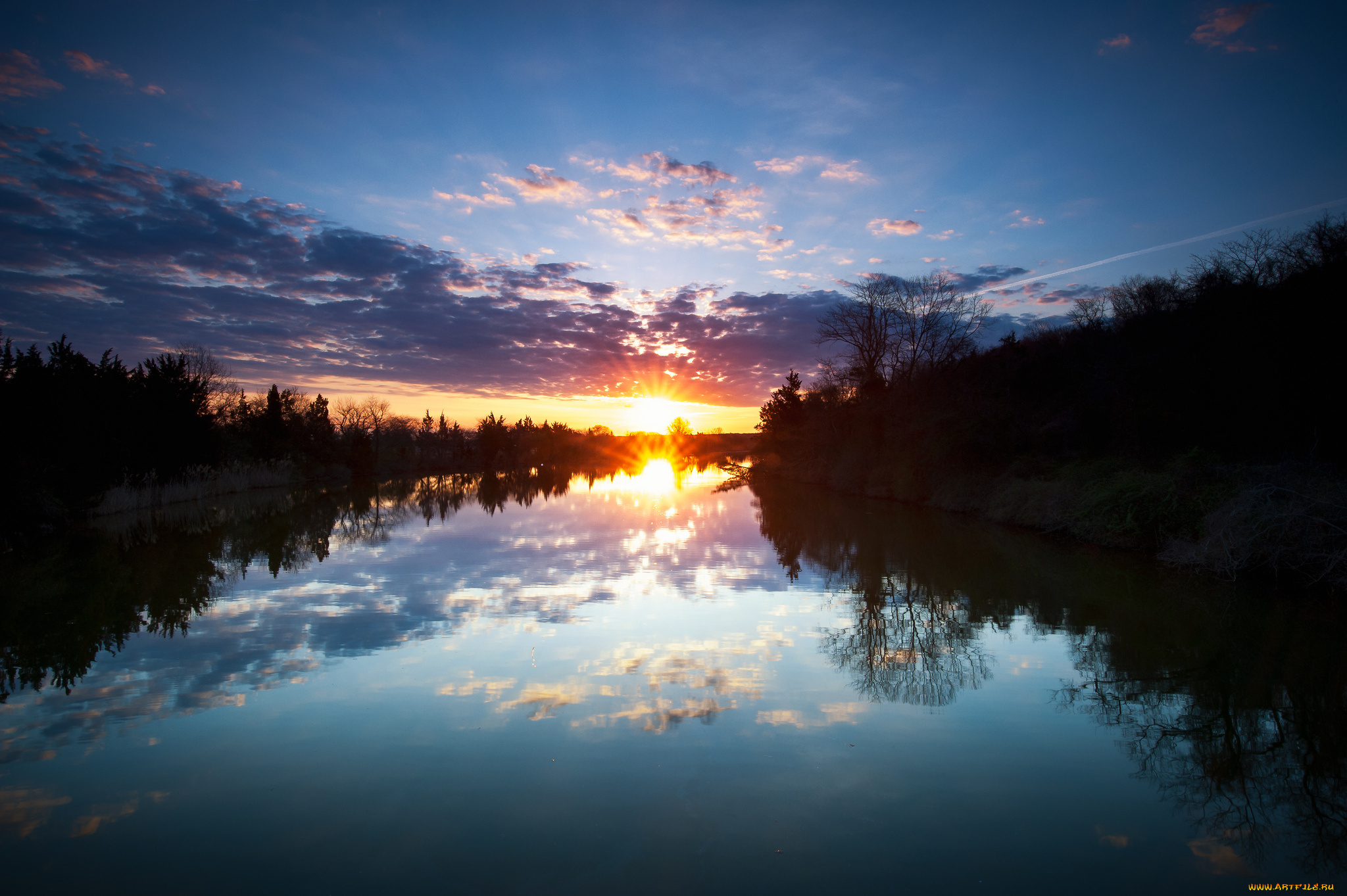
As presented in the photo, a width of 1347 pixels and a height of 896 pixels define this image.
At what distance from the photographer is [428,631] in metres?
7.75

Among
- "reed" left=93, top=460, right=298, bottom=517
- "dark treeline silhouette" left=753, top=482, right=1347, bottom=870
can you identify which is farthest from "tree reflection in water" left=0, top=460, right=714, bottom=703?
"dark treeline silhouette" left=753, top=482, right=1347, bottom=870

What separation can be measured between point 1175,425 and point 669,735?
1533cm

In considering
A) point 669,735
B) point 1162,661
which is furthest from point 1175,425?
point 669,735

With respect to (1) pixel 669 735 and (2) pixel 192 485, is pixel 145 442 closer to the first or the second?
(2) pixel 192 485

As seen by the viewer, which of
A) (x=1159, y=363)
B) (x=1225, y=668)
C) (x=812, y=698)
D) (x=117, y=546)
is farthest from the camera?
(x=1159, y=363)

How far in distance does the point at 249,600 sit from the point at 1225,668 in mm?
11746

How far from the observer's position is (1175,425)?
49.1 ft

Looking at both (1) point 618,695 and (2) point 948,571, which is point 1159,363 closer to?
(2) point 948,571

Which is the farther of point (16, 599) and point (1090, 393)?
point (1090, 393)

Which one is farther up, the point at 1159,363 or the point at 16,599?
the point at 1159,363

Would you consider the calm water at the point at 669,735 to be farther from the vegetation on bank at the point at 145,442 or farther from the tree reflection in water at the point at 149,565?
the vegetation on bank at the point at 145,442

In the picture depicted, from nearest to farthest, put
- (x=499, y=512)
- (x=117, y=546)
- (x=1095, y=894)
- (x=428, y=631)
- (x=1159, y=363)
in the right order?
(x=1095, y=894)
(x=428, y=631)
(x=117, y=546)
(x=1159, y=363)
(x=499, y=512)

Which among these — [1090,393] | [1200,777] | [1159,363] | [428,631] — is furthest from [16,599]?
[1090,393]

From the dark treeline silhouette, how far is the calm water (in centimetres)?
4
